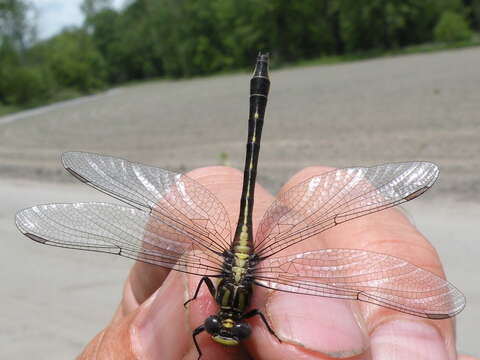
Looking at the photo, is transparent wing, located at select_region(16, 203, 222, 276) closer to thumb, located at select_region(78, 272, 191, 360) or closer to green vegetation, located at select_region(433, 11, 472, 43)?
thumb, located at select_region(78, 272, 191, 360)

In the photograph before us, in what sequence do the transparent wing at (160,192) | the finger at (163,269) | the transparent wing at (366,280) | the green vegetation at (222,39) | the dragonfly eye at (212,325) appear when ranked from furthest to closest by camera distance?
the green vegetation at (222,39)
the finger at (163,269)
the transparent wing at (160,192)
the transparent wing at (366,280)
the dragonfly eye at (212,325)

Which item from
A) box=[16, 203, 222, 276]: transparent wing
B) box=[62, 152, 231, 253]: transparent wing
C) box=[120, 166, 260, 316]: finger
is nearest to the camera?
box=[16, 203, 222, 276]: transparent wing

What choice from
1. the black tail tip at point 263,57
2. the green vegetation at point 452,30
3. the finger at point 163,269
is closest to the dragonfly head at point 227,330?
the finger at point 163,269

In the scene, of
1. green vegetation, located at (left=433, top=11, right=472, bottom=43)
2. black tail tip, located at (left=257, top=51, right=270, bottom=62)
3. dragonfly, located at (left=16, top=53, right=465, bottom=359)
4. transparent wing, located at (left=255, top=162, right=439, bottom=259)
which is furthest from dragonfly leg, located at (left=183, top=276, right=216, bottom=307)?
green vegetation, located at (left=433, top=11, right=472, bottom=43)

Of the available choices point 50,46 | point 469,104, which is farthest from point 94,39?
point 469,104

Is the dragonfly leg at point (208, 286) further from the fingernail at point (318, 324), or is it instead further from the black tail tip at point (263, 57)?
the black tail tip at point (263, 57)

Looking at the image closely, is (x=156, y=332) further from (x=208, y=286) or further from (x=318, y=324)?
(x=318, y=324)
